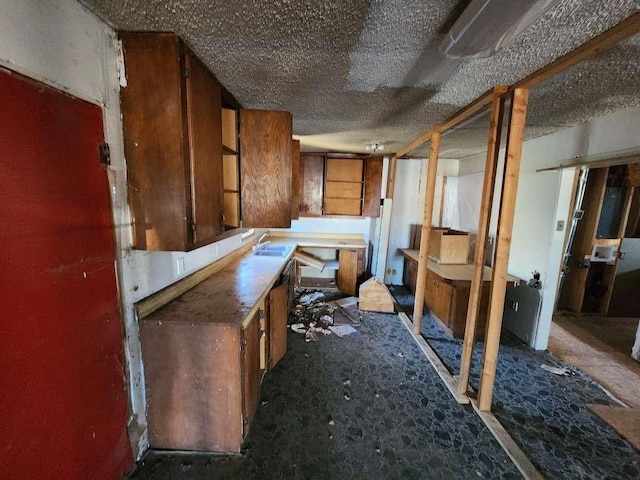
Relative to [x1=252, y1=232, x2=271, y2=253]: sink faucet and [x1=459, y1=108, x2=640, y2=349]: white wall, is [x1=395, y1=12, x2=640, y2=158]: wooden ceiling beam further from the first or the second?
[x1=252, y1=232, x2=271, y2=253]: sink faucet

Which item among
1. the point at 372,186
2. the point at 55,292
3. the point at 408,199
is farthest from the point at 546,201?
the point at 55,292

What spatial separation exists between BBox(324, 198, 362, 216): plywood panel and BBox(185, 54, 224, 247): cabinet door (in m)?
2.89

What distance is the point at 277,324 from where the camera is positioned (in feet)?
7.47

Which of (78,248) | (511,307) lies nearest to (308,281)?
(511,307)

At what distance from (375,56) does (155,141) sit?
118cm

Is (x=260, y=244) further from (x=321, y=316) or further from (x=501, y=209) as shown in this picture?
(x=501, y=209)

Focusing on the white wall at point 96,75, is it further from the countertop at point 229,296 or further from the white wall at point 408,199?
the white wall at point 408,199

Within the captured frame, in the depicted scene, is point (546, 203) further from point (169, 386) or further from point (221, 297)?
point (169, 386)

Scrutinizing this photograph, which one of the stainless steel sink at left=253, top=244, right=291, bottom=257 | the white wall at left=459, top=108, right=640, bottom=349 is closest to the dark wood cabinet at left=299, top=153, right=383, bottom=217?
the stainless steel sink at left=253, top=244, right=291, bottom=257

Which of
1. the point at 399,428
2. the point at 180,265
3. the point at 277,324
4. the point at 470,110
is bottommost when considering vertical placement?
the point at 399,428

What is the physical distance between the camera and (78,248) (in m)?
1.07

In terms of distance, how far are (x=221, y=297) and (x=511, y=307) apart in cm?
322

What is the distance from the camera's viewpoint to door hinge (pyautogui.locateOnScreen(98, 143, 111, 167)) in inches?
45.7

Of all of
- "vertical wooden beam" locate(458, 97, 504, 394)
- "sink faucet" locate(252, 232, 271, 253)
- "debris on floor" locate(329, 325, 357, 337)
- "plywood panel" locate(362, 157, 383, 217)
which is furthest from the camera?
"plywood panel" locate(362, 157, 383, 217)
